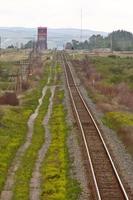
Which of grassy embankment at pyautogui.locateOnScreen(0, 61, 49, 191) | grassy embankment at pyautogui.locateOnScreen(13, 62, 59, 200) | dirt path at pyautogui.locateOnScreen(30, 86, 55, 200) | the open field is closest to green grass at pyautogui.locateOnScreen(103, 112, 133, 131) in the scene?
the open field

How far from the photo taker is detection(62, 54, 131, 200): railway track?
18.3 m

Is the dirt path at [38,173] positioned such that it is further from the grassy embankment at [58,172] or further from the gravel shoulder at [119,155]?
the gravel shoulder at [119,155]

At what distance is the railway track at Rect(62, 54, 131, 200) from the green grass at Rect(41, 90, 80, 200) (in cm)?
90

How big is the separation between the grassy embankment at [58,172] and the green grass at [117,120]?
10.8ft

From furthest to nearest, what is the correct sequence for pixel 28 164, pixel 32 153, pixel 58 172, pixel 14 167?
pixel 32 153
pixel 28 164
pixel 14 167
pixel 58 172

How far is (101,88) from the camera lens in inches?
2402

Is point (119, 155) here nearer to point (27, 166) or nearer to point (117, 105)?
point (27, 166)

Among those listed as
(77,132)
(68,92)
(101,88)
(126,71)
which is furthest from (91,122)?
(126,71)

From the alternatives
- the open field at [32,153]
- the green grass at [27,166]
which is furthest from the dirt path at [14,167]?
the green grass at [27,166]

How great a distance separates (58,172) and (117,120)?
1467 centimetres

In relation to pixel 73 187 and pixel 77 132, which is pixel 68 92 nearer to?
pixel 77 132

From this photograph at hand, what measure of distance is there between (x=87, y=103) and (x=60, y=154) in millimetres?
20630

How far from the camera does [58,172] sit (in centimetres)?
2152

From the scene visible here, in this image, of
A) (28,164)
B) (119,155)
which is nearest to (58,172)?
→ (28,164)
